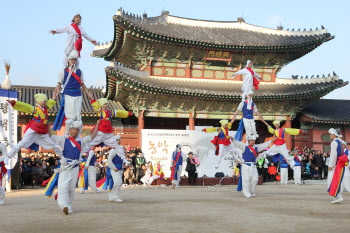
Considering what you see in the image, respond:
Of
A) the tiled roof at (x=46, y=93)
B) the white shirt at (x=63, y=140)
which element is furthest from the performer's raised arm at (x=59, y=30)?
the tiled roof at (x=46, y=93)

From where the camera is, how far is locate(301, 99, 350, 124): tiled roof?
2877 cm

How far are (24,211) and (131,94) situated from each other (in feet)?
54.7

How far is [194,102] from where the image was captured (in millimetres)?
26516

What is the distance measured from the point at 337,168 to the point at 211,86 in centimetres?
1641

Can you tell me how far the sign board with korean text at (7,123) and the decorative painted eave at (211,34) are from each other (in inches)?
350

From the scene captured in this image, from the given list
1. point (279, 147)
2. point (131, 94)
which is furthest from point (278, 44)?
point (279, 147)

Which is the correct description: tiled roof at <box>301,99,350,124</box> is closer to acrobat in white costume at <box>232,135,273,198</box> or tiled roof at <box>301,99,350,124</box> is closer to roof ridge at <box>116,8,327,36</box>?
roof ridge at <box>116,8,327,36</box>

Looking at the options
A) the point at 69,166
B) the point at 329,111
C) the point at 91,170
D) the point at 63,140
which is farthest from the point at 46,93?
the point at 69,166

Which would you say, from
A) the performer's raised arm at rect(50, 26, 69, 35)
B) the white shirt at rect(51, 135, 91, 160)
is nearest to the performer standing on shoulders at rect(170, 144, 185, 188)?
the white shirt at rect(51, 135, 91, 160)

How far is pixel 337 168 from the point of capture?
36.5ft

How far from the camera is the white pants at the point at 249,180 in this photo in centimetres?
1259

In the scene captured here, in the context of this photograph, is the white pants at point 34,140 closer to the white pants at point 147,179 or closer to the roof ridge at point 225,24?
the white pants at point 147,179

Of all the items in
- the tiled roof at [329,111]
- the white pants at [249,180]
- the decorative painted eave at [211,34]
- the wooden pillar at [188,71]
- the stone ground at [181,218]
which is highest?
the decorative painted eave at [211,34]

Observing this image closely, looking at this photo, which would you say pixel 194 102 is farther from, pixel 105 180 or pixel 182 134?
pixel 105 180
